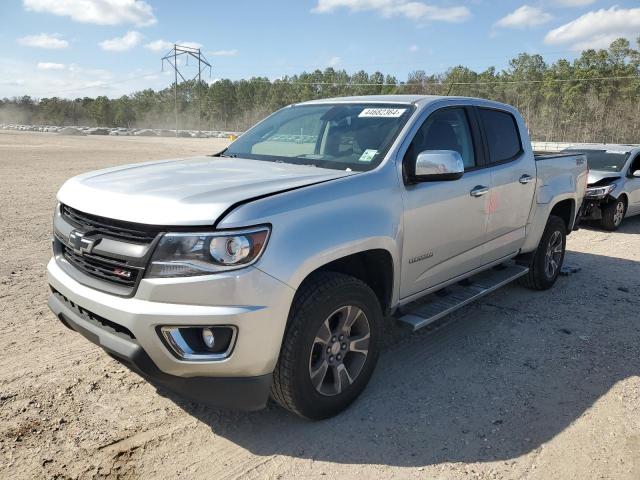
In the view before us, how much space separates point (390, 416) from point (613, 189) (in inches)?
326

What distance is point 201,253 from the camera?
2428mm

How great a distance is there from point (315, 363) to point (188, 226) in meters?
1.12

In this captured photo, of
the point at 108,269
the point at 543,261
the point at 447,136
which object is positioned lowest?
the point at 543,261

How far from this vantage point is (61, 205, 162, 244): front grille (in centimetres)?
251

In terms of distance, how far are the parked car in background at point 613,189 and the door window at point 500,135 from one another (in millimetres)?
4920

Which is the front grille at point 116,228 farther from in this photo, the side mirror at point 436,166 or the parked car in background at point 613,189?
the parked car in background at point 613,189

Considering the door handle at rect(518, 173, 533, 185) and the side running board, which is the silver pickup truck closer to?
the side running board

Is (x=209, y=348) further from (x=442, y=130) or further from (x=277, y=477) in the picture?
Answer: (x=442, y=130)

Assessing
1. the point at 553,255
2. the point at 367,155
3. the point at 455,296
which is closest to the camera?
the point at 367,155

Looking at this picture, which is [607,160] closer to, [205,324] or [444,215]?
[444,215]

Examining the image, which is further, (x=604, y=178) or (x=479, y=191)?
(x=604, y=178)

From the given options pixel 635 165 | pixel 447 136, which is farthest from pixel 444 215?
pixel 635 165

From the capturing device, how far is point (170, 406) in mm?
3203

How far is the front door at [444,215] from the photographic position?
343cm
